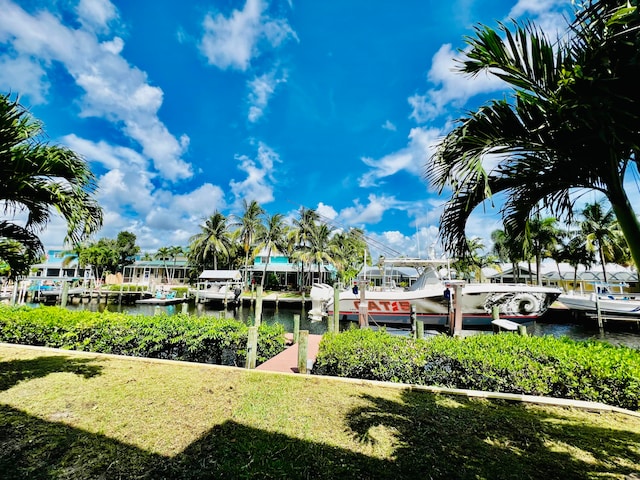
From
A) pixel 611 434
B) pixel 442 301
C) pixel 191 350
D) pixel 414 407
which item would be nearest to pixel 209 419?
pixel 414 407

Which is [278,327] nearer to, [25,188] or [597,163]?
[25,188]

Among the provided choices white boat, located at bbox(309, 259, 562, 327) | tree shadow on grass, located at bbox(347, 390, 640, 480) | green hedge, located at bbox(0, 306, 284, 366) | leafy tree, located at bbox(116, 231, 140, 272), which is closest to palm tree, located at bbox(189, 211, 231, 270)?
leafy tree, located at bbox(116, 231, 140, 272)

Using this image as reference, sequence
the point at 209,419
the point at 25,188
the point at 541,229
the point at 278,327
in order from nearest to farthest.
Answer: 1. the point at 209,419
2. the point at 25,188
3. the point at 278,327
4. the point at 541,229

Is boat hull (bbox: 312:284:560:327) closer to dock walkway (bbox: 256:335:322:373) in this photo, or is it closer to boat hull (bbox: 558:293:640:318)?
boat hull (bbox: 558:293:640:318)

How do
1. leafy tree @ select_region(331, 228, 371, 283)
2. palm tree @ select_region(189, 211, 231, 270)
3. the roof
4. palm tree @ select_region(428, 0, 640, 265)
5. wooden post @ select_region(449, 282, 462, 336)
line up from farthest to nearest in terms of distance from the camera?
leafy tree @ select_region(331, 228, 371, 283) < palm tree @ select_region(189, 211, 231, 270) < the roof < wooden post @ select_region(449, 282, 462, 336) < palm tree @ select_region(428, 0, 640, 265)

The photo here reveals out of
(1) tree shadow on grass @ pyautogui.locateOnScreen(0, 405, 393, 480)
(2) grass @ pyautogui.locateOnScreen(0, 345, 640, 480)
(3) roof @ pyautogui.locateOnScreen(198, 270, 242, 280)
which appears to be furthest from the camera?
(3) roof @ pyautogui.locateOnScreen(198, 270, 242, 280)

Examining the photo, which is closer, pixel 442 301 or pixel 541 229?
pixel 442 301

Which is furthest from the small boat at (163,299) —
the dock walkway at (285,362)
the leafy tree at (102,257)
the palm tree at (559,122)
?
the palm tree at (559,122)

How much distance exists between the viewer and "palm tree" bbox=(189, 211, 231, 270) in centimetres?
4138

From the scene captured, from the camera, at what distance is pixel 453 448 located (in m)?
3.64

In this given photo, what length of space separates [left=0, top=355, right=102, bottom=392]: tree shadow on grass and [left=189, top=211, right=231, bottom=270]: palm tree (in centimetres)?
3511

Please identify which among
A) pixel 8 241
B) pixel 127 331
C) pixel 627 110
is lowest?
pixel 127 331

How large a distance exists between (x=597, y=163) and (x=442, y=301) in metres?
14.1

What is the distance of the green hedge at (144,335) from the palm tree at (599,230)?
29343mm
